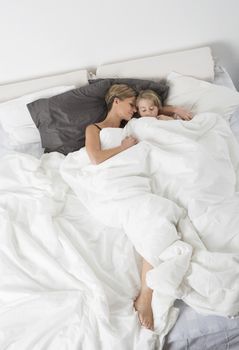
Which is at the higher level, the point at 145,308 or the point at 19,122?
the point at 19,122

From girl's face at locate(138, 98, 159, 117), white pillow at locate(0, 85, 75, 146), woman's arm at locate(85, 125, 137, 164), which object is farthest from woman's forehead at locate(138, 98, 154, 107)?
white pillow at locate(0, 85, 75, 146)

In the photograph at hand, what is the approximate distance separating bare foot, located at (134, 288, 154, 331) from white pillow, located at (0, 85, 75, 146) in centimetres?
101

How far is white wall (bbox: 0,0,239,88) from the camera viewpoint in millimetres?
1668

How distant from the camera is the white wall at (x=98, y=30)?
167cm

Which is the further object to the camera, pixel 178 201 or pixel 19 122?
pixel 19 122

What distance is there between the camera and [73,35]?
1762mm

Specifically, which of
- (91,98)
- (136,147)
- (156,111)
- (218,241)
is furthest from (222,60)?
(218,241)

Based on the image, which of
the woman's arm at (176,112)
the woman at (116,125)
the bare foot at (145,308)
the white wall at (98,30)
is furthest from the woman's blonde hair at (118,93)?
the bare foot at (145,308)

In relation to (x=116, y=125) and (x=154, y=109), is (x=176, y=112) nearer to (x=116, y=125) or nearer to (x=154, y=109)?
(x=154, y=109)

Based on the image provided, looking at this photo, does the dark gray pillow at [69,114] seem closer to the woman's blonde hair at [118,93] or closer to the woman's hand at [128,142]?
Answer: the woman's blonde hair at [118,93]

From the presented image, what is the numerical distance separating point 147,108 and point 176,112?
15cm

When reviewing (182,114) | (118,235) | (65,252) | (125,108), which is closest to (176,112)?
(182,114)

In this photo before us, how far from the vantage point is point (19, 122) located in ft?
5.72

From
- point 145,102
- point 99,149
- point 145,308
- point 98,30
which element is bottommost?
point 145,308
